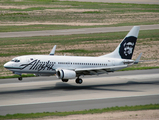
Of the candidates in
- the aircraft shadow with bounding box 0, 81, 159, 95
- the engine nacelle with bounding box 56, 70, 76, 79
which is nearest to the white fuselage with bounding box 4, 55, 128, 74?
the engine nacelle with bounding box 56, 70, 76, 79

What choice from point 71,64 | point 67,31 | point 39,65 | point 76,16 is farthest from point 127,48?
point 76,16

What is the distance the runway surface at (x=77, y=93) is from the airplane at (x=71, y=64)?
203 cm

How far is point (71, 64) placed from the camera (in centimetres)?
4694

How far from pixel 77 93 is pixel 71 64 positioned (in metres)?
5.66

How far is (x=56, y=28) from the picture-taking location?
100 metres

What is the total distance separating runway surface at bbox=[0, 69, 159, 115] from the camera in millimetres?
36719

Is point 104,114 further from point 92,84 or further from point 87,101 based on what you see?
point 92,84

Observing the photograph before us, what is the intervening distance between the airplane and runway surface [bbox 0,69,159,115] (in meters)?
2.03

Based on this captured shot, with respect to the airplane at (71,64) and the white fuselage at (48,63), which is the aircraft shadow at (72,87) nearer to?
the airplane at (71,64)

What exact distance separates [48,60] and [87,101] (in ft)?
33.3

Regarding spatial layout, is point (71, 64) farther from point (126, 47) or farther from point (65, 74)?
point (126, 47)

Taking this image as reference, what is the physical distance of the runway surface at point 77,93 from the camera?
3672 centimetres

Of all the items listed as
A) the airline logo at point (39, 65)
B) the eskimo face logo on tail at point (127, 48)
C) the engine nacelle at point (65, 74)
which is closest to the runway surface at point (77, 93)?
the engine nacelle at point (65, 74)

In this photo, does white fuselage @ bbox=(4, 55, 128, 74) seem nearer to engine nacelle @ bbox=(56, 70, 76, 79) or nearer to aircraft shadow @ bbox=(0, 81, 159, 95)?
engine nacelle @ bbox=(56, 70, 76, 79)
